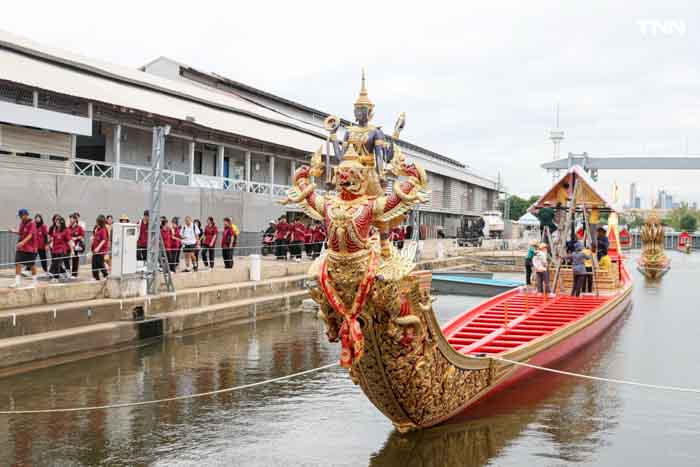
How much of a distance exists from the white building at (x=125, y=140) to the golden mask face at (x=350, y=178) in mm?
13349

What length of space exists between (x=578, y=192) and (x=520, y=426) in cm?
1032

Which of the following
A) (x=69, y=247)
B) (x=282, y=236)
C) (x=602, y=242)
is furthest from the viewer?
(x=282, y=236)

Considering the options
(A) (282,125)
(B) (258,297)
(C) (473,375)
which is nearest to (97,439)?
(C) (473,375)

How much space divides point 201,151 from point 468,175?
3895cm

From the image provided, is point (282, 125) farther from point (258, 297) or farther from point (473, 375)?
point (473, 375)

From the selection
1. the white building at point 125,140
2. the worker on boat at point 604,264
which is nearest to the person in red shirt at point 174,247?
the white building at point 125,140

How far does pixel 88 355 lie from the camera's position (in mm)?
12656

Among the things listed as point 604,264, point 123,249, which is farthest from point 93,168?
point 604,264

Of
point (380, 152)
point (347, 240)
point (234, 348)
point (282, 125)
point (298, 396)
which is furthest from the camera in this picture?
point (282, 125)

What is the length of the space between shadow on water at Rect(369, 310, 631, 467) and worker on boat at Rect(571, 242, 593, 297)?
17.7ft

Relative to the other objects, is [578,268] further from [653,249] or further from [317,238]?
[653,249]

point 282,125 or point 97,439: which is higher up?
point 282,125

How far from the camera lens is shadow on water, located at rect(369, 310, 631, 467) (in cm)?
788

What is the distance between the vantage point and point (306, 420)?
9133 millimetres
